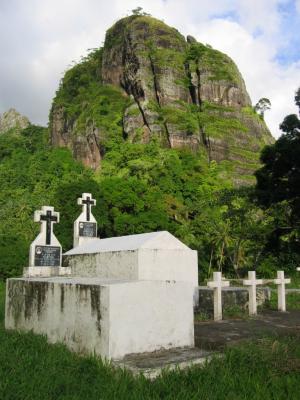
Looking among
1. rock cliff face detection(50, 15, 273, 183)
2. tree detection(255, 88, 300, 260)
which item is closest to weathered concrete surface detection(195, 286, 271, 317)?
tree detection(255, 88, 300, 260)

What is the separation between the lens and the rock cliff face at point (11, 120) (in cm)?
8319

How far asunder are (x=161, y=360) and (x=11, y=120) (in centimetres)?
8794

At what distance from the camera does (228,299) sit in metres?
8.22

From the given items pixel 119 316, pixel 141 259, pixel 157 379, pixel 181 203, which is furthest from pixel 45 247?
pixel 181 203

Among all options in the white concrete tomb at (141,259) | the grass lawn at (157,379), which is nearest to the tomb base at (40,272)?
the white concrete tomb at (141,259)

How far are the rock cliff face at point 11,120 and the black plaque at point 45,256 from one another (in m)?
77.0

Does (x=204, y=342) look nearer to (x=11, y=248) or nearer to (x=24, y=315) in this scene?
(x=24, y=315)

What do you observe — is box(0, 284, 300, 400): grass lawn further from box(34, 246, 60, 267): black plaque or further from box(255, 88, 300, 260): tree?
box(255, 88, 300, 260): tree

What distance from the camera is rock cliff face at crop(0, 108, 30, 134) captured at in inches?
3275

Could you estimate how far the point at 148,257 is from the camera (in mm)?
7055

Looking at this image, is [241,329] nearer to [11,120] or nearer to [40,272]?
[40,272]

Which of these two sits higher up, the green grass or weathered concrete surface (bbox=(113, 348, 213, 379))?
weathered concrete surface (bbox=(113, 348, 213, 379))

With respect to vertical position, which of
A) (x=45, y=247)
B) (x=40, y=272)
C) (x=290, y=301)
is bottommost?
(x=290, y=301)

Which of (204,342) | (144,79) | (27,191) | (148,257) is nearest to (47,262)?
(148,257)
